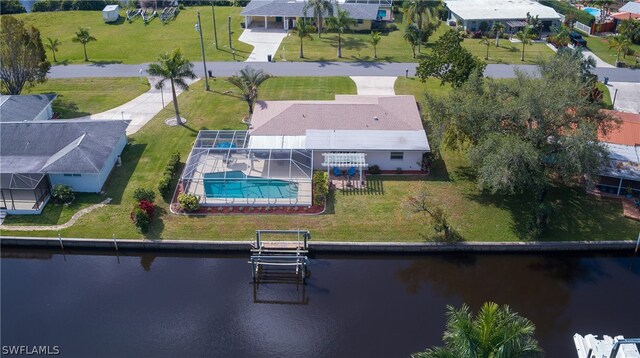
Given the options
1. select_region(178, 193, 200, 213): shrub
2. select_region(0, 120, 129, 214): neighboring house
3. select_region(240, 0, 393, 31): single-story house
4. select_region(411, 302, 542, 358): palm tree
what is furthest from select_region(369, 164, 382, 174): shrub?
select_region(240, 0, 393, 31): single-story house

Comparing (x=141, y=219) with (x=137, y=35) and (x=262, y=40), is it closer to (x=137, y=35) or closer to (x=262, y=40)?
(x=262, y=40)

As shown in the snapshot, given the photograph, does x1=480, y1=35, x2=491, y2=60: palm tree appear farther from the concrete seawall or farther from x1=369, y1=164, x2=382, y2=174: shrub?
the concrete seawall

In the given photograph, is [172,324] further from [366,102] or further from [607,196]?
[607,196]

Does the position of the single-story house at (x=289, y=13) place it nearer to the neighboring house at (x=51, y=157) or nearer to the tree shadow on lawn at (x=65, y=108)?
the tree shadow on lawn at (x=65, y=108)

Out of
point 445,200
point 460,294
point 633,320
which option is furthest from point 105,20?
point 633,320

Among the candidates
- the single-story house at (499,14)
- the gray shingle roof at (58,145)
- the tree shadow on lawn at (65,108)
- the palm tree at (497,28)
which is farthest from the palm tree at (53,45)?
the palm tree at (497,28)
